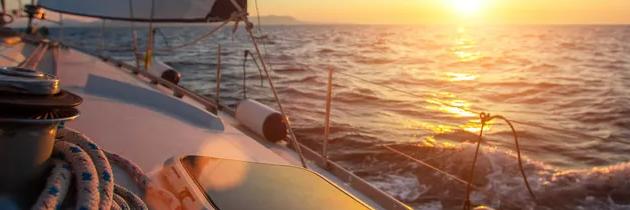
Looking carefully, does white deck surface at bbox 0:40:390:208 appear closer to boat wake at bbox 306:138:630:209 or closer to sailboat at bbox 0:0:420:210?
sailboat at bbox 0:0:420:210

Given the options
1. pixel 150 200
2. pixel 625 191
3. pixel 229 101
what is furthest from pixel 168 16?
pixel 229 101

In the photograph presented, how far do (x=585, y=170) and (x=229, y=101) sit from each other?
20.4 ft

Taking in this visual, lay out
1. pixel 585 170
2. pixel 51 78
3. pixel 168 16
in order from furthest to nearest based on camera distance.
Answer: pixel 585 170 < pixel 168 16 < pixel 51 78

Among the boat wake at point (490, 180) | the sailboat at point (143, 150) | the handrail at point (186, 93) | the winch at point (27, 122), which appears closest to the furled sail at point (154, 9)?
the sailboat at point (143, 150)

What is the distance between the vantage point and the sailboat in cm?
119

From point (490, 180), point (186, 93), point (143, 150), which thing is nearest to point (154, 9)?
point (143, 150)

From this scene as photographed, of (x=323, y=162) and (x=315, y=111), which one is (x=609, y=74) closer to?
(x=315, y=111)

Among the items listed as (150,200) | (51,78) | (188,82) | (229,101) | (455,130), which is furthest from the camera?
(188,82)

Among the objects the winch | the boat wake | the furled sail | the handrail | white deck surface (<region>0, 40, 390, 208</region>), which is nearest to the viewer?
the winch

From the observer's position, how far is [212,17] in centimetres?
383

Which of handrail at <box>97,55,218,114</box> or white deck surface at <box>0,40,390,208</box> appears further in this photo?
handrail at <box>97,55,218,114</box>

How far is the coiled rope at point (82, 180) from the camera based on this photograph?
3.93 ft

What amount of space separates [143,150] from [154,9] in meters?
1.38

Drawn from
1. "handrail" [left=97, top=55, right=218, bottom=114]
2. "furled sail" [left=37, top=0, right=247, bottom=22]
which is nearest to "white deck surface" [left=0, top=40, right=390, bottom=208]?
"handrail" [left=97, top=55, right=218, bottom=114]
